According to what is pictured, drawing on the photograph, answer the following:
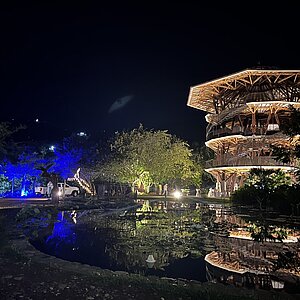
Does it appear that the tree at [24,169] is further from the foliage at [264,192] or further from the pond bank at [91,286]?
the pond bank at [91,286]

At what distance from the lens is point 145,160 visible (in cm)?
5784

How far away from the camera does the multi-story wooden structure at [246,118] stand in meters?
49.3

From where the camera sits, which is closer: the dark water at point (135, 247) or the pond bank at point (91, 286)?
the pond bank at point (91, 286)

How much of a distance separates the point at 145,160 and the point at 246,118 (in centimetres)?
1836

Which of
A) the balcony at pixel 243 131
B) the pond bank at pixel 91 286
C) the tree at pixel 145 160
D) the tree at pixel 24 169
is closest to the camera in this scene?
the pond bank at pixel 91 286

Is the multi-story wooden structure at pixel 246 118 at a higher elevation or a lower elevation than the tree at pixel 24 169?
higher

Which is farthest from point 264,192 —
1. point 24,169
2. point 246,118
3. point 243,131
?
point 24,169

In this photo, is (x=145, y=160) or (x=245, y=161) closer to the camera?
(x=245, y=161)

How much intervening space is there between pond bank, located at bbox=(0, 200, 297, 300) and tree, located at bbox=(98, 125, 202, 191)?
38527 millimetres

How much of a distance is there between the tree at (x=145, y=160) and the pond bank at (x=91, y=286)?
38.5 meters

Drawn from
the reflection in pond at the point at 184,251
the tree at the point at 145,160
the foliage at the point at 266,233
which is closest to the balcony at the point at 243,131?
the tree at the point at 145,160

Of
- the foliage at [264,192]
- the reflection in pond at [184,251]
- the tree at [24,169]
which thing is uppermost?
the tree at [24,169]

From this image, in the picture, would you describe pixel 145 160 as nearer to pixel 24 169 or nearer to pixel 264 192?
pixel 24 169

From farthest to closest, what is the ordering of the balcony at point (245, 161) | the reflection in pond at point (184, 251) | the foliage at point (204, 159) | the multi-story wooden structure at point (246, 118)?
the foliage at point (204, 159), the multi-story wooden structure at point (246, 118), the balcony at point (245, 161), the reflection in pond at point (184, 251)
